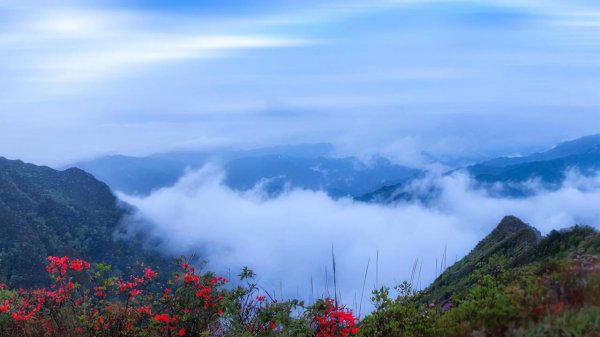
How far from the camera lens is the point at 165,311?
7539 millimetres

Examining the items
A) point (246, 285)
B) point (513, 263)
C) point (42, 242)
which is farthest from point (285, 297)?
point (42, 242)

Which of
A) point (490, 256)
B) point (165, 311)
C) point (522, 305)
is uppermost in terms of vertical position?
point (522, 305)

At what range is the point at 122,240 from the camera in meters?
131

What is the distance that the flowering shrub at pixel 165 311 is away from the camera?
6141 mm

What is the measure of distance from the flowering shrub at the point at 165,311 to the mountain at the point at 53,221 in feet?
268

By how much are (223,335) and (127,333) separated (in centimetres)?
165

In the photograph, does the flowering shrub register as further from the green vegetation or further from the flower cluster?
the green vegetation

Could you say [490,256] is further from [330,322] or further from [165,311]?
[165,311]

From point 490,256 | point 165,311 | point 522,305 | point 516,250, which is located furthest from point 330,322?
point 516,250

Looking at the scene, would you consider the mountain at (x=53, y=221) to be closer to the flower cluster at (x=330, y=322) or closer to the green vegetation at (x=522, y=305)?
the flower cluster at (x=330, y=322)

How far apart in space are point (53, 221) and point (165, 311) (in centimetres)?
12501

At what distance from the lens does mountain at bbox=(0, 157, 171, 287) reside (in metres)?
92.5

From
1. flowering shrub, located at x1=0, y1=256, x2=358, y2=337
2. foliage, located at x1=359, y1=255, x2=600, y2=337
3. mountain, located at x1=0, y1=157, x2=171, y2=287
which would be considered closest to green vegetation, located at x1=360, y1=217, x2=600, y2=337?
foliage, located at x1=359, y1=255, x2=600, y2=337

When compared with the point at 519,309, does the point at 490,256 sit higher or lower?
lower
